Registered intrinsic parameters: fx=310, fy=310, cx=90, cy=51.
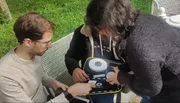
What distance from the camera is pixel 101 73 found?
2.43 m

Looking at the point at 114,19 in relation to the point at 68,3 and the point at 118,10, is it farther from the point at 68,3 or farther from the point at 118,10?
the point at 68,3

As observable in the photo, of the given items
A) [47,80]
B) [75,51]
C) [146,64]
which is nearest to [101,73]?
[75,51]

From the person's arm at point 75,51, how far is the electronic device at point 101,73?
177 mm

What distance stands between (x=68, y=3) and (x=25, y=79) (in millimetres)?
3452

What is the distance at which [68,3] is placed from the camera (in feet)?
18.2

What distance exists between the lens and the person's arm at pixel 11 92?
7.02 ft

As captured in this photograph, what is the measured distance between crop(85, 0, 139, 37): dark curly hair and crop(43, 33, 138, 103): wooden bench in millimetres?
907

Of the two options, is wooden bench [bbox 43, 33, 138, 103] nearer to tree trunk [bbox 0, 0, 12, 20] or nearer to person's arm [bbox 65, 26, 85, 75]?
person's arm [bbox 65, 26, 85, 75]

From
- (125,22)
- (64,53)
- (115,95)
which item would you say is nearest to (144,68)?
(125,22)

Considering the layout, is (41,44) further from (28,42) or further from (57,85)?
(57,85)

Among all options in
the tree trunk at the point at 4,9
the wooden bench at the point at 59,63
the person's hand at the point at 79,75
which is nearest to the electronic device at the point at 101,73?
the person's hand at the point at 79,75

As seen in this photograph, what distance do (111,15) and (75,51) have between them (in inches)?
34.6

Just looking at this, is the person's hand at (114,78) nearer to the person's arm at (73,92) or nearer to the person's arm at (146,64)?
the person's arm at (73,92)

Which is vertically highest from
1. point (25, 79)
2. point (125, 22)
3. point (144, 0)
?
point (125, 22)
